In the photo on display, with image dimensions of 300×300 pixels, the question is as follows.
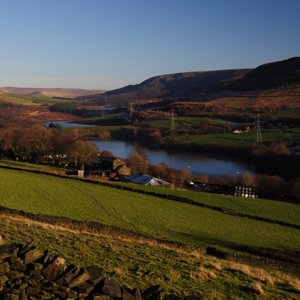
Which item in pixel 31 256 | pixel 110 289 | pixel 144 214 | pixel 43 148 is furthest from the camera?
pixel 43 148

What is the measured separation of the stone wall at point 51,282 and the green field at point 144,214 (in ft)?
39.8

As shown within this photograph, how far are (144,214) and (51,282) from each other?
1831 cm

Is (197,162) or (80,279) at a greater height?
(80,279)

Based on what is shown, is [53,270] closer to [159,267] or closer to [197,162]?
[159,267]

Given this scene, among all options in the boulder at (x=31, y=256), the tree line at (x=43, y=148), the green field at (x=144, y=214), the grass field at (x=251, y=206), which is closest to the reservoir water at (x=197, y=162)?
the tree line at (x=43, y=148)

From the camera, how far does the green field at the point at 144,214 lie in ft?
75.0

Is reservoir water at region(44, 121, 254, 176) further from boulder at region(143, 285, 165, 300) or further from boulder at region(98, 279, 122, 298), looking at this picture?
boulder at region(98, 279, 122, 298)

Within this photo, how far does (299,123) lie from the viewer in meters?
108

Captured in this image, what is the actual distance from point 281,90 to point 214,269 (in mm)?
160887

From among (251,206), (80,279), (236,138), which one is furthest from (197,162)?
(80,279)

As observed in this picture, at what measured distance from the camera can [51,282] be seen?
858 centimetres

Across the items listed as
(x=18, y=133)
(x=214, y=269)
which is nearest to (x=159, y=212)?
(x=214, y=269)

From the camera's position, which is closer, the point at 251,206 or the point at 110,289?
the point at 110,289

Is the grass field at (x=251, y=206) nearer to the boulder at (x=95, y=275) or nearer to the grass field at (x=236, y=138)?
the boulder at (x=95, y=275)
